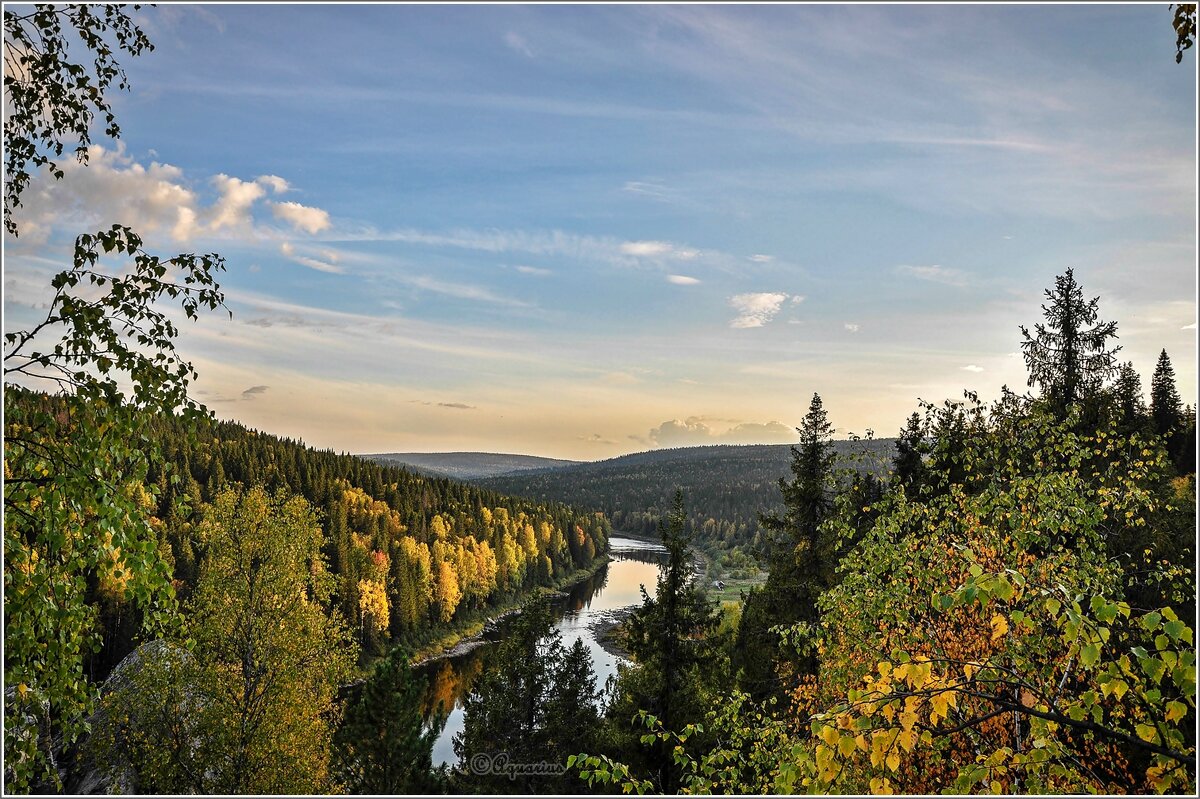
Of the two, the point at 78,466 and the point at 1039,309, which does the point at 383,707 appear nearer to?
the point at 78,466

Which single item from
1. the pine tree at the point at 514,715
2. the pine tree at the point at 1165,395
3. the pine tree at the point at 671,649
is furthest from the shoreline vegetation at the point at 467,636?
the pine tree at the point at 1165,395

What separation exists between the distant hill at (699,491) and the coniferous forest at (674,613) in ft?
165

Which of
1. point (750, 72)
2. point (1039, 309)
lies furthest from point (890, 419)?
point (750, 72)

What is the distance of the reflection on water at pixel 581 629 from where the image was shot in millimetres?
33469

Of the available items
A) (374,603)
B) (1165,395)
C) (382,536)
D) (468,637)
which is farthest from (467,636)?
(1165,395)

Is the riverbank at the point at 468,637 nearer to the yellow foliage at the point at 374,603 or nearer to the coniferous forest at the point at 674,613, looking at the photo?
the yellow foliage at the point at 374,603

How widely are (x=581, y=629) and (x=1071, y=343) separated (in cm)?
4061

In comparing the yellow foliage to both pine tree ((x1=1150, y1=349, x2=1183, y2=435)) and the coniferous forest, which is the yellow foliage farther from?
pine tree ((x1=1150, y1=349, x2=1183, y2=435))

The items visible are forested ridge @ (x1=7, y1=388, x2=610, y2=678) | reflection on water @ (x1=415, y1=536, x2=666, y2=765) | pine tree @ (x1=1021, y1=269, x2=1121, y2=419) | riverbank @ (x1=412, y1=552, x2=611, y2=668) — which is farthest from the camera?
riverbank @ (x1=412, y1=552, x2=611, y2=668)

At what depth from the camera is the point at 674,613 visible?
1691 cm

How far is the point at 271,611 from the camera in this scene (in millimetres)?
12023

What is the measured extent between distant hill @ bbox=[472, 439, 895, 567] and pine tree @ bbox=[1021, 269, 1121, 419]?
52.5m

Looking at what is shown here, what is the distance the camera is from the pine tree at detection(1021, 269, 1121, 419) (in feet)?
51.5

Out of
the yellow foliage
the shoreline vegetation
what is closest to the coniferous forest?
the yellow foliage
